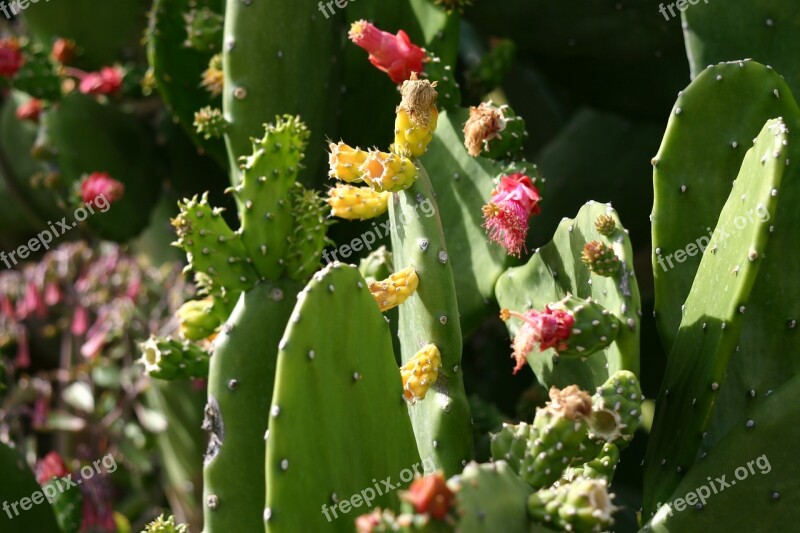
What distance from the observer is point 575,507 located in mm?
1215

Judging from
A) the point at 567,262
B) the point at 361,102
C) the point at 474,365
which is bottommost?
the point at 474,365

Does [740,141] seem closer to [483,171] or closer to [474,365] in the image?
[483,171]

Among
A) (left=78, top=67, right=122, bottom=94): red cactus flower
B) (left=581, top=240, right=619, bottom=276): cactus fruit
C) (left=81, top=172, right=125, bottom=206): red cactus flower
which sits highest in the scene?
(left=78, top=67, right=122, bottom=94): red cactus flower

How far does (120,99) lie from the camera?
2957 mm

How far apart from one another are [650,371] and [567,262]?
1112 millimetres

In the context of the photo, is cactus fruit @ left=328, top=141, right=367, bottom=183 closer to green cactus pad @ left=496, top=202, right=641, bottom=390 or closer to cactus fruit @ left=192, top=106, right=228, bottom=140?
green cactus pad @ left=496, top=202, right=641, bottom=390

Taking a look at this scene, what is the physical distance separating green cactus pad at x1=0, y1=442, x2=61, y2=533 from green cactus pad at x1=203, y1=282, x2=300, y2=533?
0.50 meters

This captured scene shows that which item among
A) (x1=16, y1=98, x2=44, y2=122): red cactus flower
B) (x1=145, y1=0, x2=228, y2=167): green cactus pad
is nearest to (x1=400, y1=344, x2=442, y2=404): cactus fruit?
(x1=145, y1=0, x2=228, y2=167): green cactus pad

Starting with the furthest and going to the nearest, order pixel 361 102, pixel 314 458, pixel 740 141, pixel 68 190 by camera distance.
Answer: pixel 68 190, pixel 361 102, pixel 740 141, pixel 314 458

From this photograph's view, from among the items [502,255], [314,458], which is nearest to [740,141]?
[502,255]

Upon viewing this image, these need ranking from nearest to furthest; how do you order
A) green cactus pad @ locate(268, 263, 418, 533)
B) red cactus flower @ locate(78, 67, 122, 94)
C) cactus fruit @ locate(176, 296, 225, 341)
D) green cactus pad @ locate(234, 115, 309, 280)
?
1. green cactus pad @ locate(268, 263, 418, 533)
2. green cactus pad @ locate(234, 115, 309, 280)
3. cactus fruit @ locate(176, 296, 225, 341)
4. red cactus flower @ locate(78, 67, 122, 94)

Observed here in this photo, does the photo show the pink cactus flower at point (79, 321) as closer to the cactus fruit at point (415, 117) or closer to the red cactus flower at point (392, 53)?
the red cactus flower at point (392, 53)

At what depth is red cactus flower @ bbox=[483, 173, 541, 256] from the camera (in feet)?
5.51

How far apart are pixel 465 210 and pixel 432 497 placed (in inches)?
37.8
